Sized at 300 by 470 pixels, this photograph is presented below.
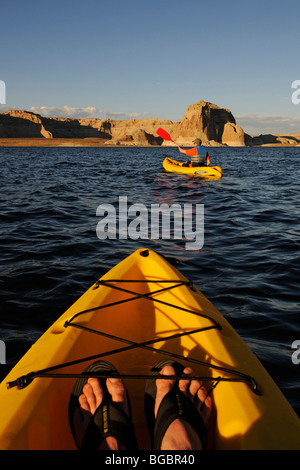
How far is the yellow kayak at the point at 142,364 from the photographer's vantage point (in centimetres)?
147

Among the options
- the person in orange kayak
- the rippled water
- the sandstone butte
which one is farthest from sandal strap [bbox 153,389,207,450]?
the sandstone butte

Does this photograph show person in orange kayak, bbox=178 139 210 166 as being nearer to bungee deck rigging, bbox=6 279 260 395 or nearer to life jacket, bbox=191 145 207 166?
life jacket, bbox=191 145 207 166

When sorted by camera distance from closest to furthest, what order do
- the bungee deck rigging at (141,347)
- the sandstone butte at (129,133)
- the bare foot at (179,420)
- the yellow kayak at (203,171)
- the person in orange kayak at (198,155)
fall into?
the bare foot at (179,420)
the bungee deck rigging at (141,347)
the yellow kayak at (203,171)
the person in orange kayak at (198,155)
the sandstone butte at (129,133)

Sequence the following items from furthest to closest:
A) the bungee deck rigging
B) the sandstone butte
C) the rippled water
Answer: the sandstone butte < the rippled water < the bungee deck rigging

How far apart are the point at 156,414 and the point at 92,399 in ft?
1.21

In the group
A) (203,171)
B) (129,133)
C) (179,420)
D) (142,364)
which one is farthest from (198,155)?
(129,133)

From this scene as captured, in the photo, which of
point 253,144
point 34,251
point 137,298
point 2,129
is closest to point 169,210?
point 34,251

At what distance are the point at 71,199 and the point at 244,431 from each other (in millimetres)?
9141

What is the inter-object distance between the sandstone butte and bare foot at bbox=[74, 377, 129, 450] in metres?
129

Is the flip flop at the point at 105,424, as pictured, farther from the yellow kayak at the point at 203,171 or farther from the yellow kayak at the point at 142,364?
A: the yellow kayak at the point at 203,171

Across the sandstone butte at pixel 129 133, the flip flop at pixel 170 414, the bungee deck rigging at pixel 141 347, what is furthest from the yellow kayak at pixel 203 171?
the sandstone butte at pixel 129 133

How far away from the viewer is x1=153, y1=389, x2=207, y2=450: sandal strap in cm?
153

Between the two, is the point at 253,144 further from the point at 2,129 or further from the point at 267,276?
the point at 267,276

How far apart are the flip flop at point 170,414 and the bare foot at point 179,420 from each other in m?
0.03
